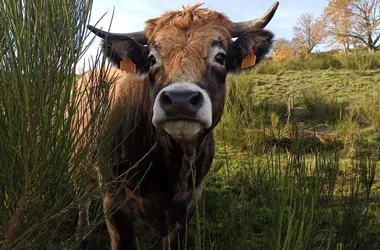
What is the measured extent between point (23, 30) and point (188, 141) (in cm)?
166

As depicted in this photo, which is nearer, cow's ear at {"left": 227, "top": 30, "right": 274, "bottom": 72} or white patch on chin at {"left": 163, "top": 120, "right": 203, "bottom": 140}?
white patch on chin at {"left": 163, "top": 120, "right": 203, "bottom": 140}

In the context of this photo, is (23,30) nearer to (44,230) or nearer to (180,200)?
(44,230)

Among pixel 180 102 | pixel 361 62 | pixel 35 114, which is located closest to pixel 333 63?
pixel 361 62

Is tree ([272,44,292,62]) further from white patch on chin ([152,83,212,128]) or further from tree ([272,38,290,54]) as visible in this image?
white patch on chin ([152,83,212,128])

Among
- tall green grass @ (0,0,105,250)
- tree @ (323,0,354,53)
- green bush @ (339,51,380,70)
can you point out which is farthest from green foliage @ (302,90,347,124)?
tree @ (323,0,354,53)

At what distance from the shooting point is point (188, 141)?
10.0 feet

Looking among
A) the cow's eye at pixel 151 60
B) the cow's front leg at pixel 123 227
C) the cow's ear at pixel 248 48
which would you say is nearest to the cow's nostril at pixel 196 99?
the cow's eye at pixel 151 60

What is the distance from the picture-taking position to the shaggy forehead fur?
2.90 meters

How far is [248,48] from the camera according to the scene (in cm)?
352

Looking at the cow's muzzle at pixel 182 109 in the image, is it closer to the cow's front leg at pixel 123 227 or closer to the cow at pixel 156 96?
the cow at pixel 156 96

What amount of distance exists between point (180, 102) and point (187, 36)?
34.5 inches

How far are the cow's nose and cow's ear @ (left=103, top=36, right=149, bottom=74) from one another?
1.04 meters

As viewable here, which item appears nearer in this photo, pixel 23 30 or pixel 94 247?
pixel 23 30

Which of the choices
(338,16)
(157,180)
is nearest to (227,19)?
(157,180)
